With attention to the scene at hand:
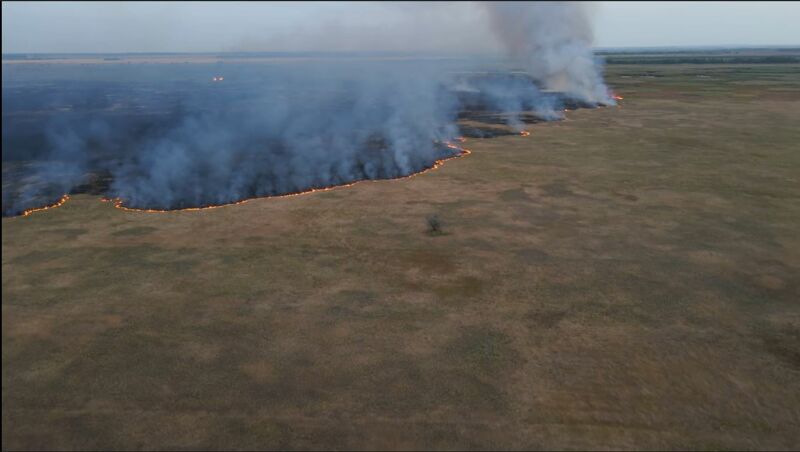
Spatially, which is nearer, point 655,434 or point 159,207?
point 655,434

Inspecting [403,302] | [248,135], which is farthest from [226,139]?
[403,302]

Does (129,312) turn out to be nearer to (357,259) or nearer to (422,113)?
(357,259)

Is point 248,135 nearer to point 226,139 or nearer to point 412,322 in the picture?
point 226,139

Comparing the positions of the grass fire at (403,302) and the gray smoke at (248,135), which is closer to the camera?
the grass fire at (403,302)

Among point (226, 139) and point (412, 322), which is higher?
point (226, 139)

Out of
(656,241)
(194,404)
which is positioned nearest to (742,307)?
(656,241)

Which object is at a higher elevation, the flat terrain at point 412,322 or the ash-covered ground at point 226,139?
the ash-covered ground at point 226,139

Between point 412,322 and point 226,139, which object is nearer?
point 412,322

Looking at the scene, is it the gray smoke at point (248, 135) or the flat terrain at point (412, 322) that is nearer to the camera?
the flat terrain at point (412, 322)
